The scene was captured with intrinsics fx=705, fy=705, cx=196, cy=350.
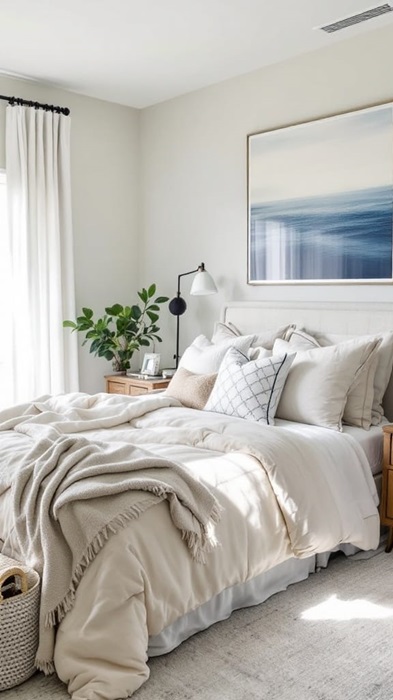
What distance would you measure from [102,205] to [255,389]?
8.30 ft

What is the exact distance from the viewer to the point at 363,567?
3.28 metres

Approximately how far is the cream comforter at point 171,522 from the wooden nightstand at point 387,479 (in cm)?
9

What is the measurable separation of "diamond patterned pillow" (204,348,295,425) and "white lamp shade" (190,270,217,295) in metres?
1.17

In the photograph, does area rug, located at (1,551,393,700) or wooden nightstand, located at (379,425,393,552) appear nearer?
area rug, located at (1,551,393,700)

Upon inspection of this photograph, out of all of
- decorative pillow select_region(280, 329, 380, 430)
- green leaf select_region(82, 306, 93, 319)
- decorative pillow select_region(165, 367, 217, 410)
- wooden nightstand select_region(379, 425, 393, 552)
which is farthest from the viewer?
green leaf select_region(82, 306, 93, 319)

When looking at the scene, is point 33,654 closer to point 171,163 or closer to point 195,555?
point 195,555

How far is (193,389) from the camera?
3.89m

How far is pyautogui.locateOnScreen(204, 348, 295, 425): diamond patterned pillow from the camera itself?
3518mm

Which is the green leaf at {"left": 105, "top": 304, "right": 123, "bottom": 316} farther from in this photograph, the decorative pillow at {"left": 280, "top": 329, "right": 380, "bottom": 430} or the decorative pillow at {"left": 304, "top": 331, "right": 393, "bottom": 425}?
the decorative pillow at {"left": 280, "top": 329, "right": 380, "bottom": 430}

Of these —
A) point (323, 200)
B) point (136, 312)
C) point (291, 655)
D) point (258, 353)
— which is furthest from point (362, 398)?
point (136, 312)

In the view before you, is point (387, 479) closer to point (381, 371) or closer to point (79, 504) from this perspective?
point (381, 371)

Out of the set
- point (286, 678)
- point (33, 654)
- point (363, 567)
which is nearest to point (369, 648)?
point (286, 678)

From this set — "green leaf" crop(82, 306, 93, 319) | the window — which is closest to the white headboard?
"green leaf" crop(82, 306, 93, 319)

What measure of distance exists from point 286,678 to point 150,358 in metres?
3.01
